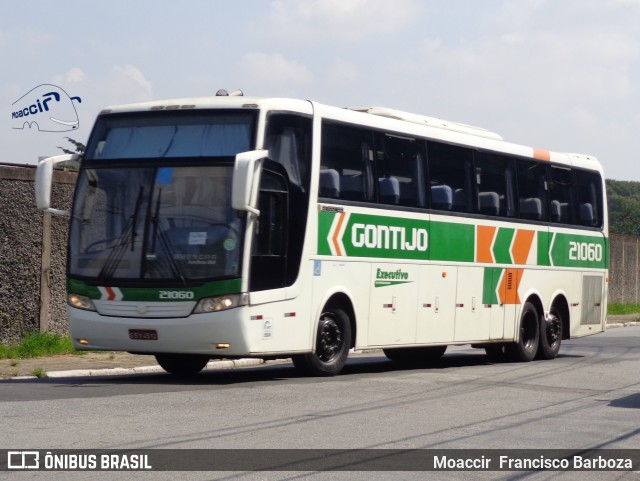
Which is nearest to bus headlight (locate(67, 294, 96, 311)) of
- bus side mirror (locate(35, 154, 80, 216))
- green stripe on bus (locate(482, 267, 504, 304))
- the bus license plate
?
the bus license plate

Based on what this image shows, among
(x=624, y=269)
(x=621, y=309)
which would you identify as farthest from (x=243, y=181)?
(x=624, y=269)

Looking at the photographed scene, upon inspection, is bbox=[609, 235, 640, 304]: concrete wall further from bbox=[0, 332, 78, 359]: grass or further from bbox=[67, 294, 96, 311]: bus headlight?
bbox=[67, 294, 96, 311]: bus headlight

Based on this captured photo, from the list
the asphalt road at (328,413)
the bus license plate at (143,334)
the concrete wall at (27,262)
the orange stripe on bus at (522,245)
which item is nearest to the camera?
the asphalt road at (328,413)

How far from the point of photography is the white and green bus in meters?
14.7

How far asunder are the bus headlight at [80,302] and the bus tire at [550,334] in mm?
9376

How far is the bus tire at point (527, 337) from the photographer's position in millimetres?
21328

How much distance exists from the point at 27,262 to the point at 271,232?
598 cm

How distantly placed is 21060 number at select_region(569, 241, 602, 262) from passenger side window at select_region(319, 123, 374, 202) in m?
7.11

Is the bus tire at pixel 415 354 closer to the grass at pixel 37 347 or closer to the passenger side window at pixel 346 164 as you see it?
the passenger side window at pixel 346 164

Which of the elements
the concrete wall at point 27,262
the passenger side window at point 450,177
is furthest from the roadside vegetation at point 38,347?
the passenger side window at point 450,177

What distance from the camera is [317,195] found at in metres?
15.9

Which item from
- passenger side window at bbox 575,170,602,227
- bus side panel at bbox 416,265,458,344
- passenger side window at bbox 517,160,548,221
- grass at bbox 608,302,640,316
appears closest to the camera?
bus side panel at bbox 416,265,458,344

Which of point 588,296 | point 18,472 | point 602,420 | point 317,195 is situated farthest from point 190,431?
point 588,296

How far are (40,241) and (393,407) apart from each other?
9031 mm
